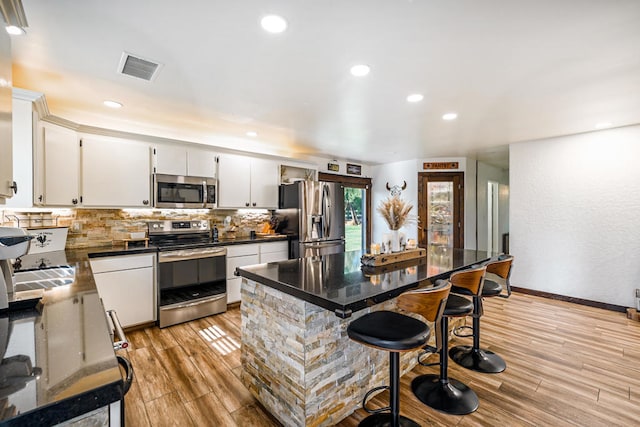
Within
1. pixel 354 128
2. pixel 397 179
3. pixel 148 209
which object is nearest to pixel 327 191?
pixel 354 128

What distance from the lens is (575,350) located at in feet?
9.32

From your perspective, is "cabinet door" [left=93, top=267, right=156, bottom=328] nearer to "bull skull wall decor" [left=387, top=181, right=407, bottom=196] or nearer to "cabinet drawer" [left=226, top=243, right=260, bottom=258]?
"cabinet drawer" [left=226, top=243, right=260, bottom=258]

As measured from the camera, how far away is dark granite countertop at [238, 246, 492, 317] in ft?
4.95

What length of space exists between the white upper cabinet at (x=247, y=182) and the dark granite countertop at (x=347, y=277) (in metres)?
2.22

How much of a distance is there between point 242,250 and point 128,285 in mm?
1405

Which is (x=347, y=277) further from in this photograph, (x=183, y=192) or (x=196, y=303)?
(x=183, y=192)

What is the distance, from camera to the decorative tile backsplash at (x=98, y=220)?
302 centimetres

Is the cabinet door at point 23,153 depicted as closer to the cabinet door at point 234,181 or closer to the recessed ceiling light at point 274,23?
the cabinet door at point 234,181

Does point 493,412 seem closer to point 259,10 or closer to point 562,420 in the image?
point 562,420

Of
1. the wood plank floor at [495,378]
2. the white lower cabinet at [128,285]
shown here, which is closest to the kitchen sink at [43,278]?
the white lower cabinet at [128,285]

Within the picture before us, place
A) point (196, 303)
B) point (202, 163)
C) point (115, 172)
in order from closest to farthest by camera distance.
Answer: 1. point (115, 172)
2. point (196, 303)
3. point (202, 163)

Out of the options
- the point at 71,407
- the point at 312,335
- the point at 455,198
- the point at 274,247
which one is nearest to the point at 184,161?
the point at 274,247

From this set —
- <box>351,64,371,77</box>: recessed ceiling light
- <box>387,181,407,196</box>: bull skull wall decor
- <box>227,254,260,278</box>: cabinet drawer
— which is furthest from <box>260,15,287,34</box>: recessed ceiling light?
<box>387,181,407,196</box>: bull skull wall decor

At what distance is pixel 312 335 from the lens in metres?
1.70
